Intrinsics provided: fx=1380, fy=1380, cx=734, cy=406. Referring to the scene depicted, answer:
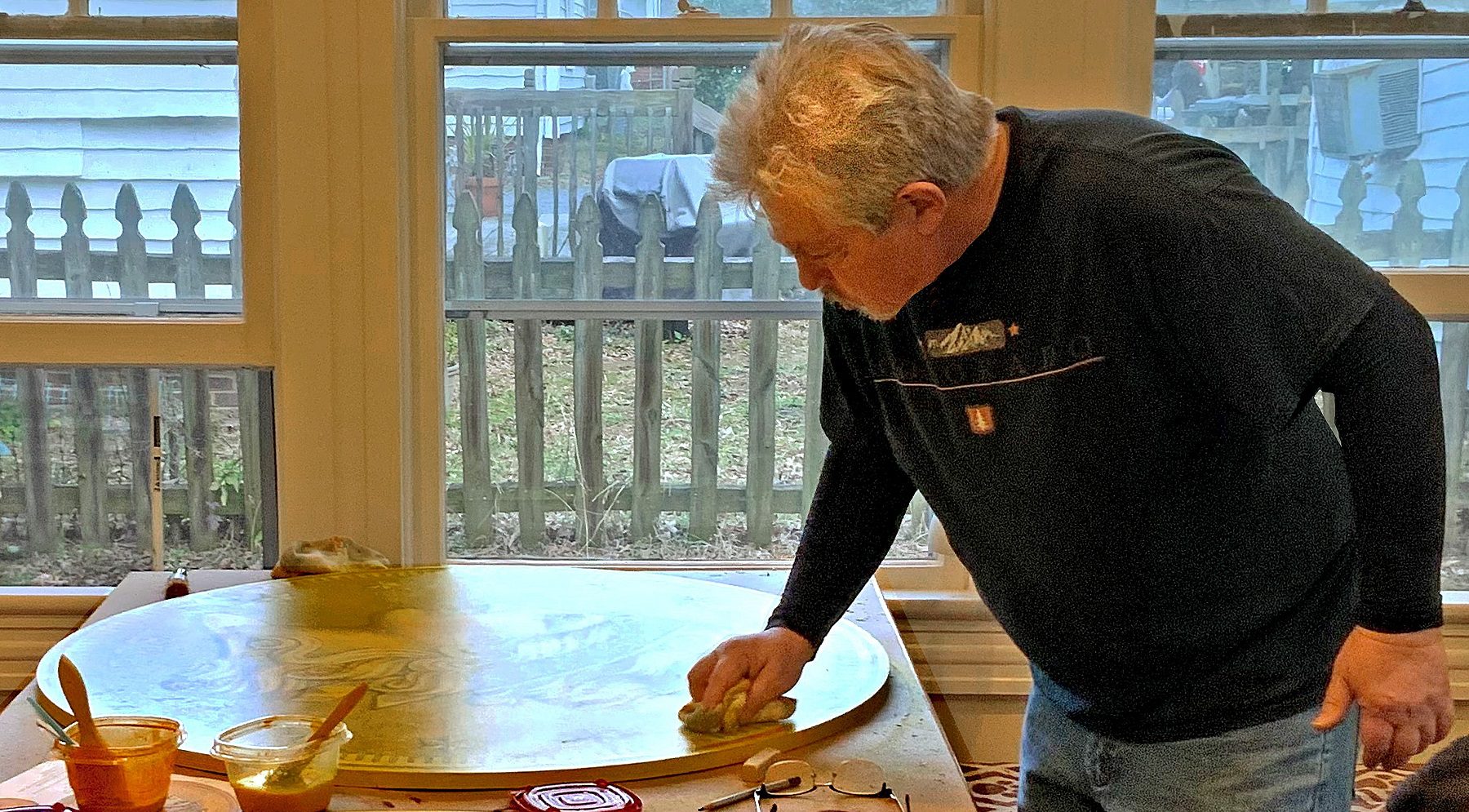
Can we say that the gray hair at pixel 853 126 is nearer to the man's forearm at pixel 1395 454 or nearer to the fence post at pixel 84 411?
the man's forearm at pixel 1395 454

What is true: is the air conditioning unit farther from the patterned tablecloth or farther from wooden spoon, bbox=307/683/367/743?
wooden spoon, bbox=307/683/367/743

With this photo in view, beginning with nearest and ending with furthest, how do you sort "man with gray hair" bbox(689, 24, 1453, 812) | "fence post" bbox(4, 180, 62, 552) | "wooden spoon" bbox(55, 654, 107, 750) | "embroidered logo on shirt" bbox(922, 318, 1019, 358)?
"wooden spoon" bbox(55, 654, 107, 750)
"man with gray hair" bbox(689, 24, 1453, 812)
"embroidered logo on shirt" bbox(922, 318, 1019, 358)
"fence post" bbox(4, 180, 62, 552)

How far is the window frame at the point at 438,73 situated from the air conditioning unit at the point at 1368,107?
0.55m

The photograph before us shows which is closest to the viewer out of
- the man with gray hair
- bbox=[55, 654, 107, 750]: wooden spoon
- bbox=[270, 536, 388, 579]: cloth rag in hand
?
bbox=[55, 654, 107, 750]: wooden spoon

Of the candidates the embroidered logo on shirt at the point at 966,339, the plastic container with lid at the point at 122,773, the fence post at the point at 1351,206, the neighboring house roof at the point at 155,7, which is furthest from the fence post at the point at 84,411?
the fence post at the point at 1351,206

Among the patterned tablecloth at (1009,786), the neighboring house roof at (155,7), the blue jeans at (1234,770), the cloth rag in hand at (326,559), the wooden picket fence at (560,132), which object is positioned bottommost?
the patterned tablecloth at (1009,786)

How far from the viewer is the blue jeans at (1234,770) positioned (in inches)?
49.8

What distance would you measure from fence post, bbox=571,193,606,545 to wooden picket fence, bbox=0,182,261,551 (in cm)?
52

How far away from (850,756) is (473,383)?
3.81 feet

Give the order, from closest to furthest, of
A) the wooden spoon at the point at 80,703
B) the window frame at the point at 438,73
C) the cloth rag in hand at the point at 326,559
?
1. the wooden spoon at the point at 80,703
2. the cloth rag in hand at the point at 326,559
3. the window frame at the point at 438,73

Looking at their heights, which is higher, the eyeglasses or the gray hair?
the gray hair

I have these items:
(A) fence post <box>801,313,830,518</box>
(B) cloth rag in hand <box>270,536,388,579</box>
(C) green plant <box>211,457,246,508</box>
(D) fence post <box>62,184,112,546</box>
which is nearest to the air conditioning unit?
(A) fence post <box>801,313,830,518</box>

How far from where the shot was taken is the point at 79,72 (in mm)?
2137

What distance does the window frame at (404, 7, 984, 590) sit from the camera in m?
2.07
